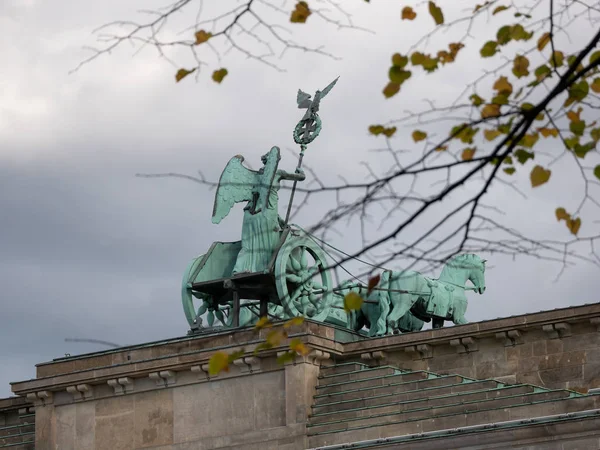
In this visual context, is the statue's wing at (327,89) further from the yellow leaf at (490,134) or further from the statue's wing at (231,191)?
the yellow leaf at (490,134)

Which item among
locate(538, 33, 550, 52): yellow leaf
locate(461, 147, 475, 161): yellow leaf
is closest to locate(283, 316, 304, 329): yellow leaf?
locate(461, 147, 475, 161): yellow leaf

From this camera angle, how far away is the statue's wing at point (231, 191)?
39438mm

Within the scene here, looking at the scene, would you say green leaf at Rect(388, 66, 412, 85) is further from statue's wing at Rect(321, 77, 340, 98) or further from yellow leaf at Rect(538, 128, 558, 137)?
statue's wing at Rect(321, 77, 340, 98)

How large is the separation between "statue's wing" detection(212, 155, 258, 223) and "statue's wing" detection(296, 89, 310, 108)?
1.93 metres

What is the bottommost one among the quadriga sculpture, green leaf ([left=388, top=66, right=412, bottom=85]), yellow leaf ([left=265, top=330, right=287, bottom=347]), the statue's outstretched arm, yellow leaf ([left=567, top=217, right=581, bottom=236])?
yellow leaf ([left=265, top=330, right=287, bottom=347])

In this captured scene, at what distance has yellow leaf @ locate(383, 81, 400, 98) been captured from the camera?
14867 mm

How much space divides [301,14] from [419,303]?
84.4ft

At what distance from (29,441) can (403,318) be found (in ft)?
32.5

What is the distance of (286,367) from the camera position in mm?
36656

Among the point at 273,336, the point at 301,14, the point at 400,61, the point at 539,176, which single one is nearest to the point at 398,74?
the point at 400,61

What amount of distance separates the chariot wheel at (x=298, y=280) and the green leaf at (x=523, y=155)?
22151 millimetres

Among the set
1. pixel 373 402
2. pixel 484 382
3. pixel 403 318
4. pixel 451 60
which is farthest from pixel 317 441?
pixel 451 60

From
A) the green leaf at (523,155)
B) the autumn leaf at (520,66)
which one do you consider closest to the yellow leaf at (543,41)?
the autumn leaf at (520,66)

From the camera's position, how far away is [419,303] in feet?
133
